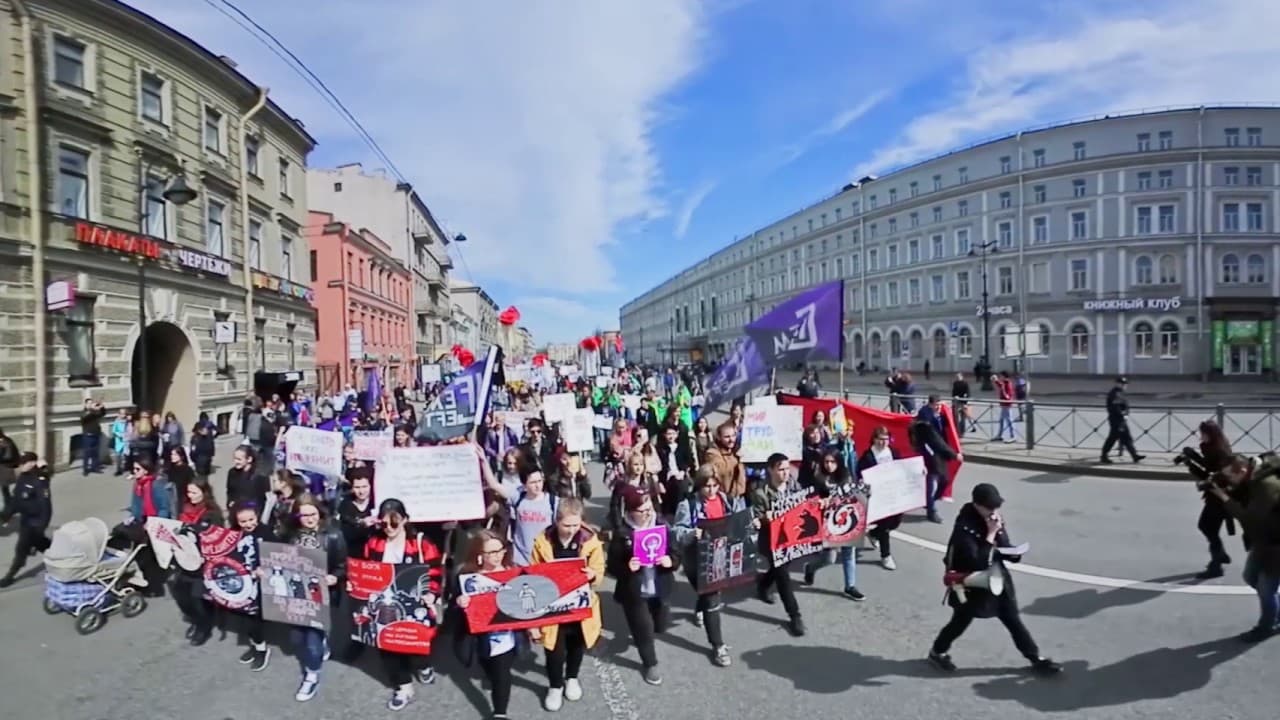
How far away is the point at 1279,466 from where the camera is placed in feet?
16.0

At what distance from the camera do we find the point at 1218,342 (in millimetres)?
44531

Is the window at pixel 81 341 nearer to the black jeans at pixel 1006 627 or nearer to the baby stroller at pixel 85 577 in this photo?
the baby stroller at pixel 85 577

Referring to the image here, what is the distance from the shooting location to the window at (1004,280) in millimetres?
52938

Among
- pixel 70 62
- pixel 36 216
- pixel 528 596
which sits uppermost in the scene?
pixel 70 62

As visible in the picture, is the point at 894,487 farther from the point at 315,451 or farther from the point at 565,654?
the point at 315,451

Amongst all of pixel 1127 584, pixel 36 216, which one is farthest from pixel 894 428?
pixel 36 216

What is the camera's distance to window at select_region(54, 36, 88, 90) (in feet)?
49.9

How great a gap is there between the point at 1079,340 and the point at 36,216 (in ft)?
191

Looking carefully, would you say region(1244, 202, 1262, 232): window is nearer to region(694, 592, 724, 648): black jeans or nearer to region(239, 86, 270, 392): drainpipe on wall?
region(694, 592, 724, 648): black jeans

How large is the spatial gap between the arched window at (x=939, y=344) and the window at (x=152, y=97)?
2229 inches

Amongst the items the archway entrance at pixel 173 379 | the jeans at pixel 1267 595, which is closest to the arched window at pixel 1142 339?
the jeans at pixel 1267 595

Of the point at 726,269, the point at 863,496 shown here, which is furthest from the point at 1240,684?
the point at 726,269

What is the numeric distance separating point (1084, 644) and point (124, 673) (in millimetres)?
7603

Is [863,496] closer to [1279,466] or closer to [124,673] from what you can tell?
[1279,466]
